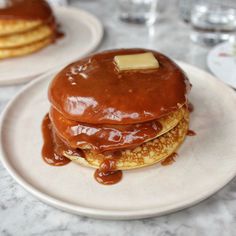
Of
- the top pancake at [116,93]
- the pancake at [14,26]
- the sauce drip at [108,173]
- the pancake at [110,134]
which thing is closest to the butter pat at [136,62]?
the top pancake at [116,93]

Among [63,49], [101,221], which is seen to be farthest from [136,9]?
[101,221]

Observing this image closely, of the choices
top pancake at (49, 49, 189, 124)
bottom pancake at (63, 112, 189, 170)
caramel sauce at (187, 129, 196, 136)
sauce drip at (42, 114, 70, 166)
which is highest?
top pancake at (49, 49, 189, 124)

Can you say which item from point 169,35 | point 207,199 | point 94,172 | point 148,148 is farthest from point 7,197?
point 169,35

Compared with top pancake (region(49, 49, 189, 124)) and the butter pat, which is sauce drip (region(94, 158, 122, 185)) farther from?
the butter pat

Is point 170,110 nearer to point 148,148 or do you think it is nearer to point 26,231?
point 148,148

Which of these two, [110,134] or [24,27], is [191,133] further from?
[24,27]

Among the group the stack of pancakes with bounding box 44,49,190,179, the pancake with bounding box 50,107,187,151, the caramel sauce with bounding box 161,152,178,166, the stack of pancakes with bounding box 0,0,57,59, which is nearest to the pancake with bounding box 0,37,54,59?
the stack of pancakes with bounding box 0,0,57,59
